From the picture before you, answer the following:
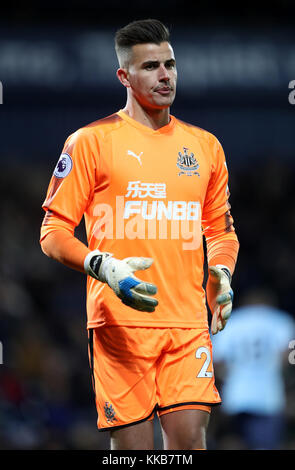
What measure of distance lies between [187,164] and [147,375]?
3.65ft

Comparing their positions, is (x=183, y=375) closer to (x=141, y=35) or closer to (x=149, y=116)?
(x=149, y=116)

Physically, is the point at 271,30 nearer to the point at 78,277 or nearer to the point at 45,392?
the point at 78,277

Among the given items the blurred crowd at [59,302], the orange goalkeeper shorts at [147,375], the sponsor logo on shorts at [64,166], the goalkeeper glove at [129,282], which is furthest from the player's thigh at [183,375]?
the blurred crowd at [59,302]

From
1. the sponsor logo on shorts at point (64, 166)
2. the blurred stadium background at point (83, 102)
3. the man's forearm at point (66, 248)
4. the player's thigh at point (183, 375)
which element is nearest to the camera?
the man's forearm at point (66, 248)

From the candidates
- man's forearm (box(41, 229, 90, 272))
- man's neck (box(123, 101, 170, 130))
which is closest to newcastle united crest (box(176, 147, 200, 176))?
man's neck (box(123, 101, 170, 130))

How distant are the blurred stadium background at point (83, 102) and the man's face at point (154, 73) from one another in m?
5.14

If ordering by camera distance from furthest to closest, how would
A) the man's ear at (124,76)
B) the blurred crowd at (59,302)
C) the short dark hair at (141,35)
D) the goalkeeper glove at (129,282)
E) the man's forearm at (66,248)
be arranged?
the blurred crowd at (59,302), the man's ear at (124,76), the short dark hair at (141,35), the man's forearm at (66,248), the goalkeeper glove at (129,282)

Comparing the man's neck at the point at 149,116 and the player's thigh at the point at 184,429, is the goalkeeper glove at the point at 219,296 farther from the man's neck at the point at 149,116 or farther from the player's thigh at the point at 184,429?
the man's neck at the point at 149,116

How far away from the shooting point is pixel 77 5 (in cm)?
1045

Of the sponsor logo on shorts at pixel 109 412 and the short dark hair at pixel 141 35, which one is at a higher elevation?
the short dark hair at pixel 141 35

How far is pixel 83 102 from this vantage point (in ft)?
33.0

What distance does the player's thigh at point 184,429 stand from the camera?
408cm

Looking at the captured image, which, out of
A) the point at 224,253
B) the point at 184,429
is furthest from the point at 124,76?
the point at 184,429

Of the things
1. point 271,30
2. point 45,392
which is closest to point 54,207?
point 45,392
